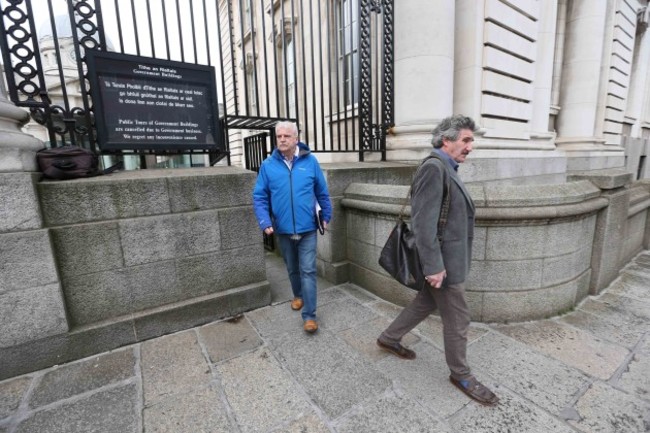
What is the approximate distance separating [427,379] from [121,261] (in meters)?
2.93

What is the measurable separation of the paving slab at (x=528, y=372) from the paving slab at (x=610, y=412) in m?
0.09

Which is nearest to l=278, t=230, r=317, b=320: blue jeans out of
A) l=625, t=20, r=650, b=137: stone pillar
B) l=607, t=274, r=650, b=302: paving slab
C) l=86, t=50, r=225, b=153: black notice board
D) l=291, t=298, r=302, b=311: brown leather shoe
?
l=291, t=298, r=302, b=311: brown leather shoe

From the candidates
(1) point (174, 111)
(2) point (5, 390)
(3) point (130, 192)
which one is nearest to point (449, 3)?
(1) point (174, 111)

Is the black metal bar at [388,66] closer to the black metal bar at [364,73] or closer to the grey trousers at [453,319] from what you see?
the black metal bar at [364,73]

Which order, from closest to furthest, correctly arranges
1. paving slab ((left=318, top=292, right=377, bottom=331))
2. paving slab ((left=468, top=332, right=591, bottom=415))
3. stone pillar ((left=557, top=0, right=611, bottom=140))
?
paving slab ((left=468, top=332, right=591, bottom=415))
paving slab ((left=318, top=292, right=377, bottom=331))
stone pillar ((left=557, top=0, right=611, bottom=140))

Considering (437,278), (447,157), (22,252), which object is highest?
(447,157)

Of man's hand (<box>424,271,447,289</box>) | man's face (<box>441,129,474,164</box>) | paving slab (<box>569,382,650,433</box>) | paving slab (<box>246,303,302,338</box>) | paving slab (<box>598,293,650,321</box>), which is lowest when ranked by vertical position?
paving slab (<box>598,293,650,321</box>)

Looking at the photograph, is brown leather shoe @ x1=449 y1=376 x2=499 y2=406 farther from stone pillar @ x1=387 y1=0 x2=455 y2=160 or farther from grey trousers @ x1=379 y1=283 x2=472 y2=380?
stone pillar @ x1=387 y1=0 x2=455 y2=160

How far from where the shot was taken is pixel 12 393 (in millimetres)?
2578

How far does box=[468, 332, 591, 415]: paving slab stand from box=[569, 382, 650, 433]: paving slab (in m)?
0.09

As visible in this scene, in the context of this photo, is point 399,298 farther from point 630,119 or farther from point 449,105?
point 630,119

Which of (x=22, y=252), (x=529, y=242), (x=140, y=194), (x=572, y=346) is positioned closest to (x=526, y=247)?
(x=529, y=242)

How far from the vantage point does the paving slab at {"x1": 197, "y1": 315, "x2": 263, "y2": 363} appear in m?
3.02

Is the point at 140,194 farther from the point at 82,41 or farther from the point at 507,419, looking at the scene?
the point at 507,419
